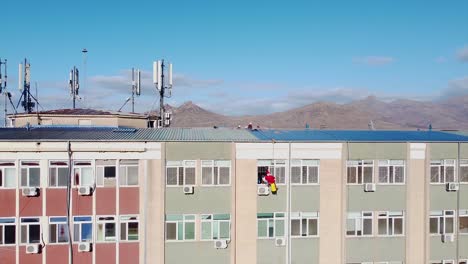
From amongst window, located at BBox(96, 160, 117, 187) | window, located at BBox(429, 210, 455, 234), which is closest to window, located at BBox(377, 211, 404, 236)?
window, located at BBox(429, 210, 455, 234)

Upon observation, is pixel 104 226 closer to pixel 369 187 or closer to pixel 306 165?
pixel 306 165

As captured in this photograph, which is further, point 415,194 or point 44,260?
point 415,194

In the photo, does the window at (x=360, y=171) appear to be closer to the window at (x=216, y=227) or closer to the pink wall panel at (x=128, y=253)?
the window at (x=216, y=227)

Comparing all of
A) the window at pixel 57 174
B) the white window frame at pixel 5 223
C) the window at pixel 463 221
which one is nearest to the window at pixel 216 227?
the window at pixel 57 174

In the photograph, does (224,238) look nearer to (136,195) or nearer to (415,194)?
(136,195)

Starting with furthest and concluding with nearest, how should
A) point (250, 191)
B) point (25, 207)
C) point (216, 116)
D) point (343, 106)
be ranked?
point (343, 106) → point (216, 116) → point (250, 191) → point (25, 207)

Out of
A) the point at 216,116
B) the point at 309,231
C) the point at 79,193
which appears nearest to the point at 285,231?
the point at 309,231
